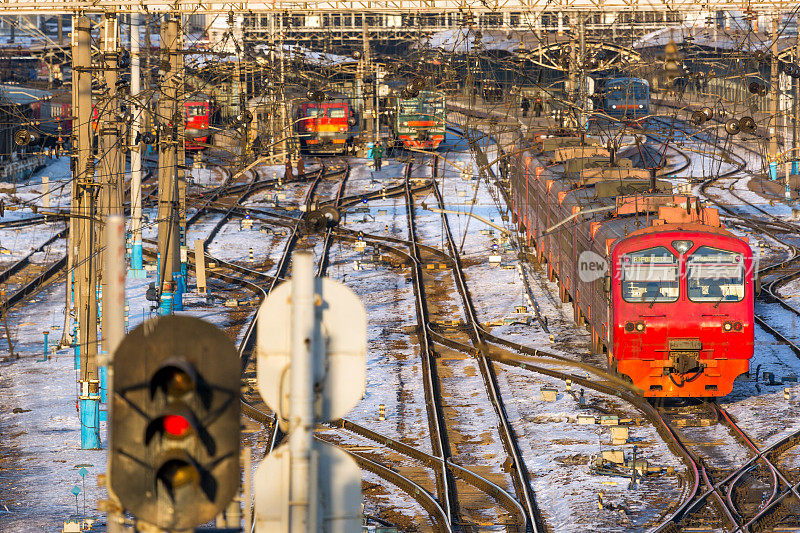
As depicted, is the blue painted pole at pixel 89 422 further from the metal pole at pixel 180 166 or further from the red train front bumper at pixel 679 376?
the metal pole at pixel 180 166

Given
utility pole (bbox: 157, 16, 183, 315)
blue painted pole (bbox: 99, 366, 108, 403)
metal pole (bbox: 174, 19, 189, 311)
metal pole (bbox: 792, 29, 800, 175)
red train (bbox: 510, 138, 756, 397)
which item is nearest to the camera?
red train (bbox: 510, 138, 756, 397)

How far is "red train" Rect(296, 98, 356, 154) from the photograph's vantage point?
1903 inches

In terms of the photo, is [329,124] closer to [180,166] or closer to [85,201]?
[180,166]

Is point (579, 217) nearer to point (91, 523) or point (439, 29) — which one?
Answer: point (91, 523)

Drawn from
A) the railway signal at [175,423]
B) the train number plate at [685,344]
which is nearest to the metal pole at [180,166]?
the train number plate at [685,344]

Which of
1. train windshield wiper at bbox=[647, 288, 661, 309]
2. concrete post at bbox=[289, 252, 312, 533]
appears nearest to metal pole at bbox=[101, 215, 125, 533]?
concrete post at bbox=[289, 252, 312, 533]

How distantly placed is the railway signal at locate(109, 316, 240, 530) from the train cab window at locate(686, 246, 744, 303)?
40.2ft

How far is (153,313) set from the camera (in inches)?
965

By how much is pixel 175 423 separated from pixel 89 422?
10907 mm

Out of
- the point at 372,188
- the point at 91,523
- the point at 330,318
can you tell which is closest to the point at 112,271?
the point at 330,318

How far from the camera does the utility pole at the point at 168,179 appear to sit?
2278 centimetres

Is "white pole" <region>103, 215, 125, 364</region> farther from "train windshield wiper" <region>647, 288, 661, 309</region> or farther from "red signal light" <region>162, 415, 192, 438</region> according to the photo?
"train windshield wiper" <region>647, 288, 661, 309</region>

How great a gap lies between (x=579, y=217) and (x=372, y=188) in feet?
73.8

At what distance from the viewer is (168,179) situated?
78.8 ft
